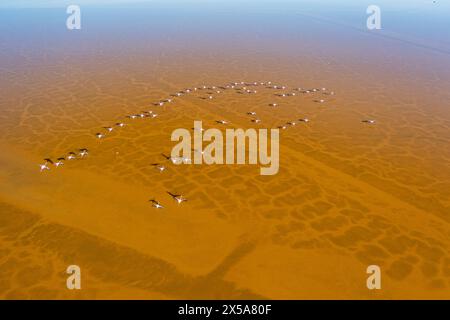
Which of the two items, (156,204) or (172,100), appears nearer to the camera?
(156,204)

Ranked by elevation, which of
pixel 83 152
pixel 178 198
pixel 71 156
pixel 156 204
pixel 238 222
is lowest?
pixel 238 222

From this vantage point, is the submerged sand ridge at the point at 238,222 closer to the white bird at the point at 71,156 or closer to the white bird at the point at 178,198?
the white bird at the point at 178,198

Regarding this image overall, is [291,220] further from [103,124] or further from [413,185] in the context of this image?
[103,124]

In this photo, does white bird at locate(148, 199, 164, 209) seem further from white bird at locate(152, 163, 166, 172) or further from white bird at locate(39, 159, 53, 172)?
white bird at locate(39, 159, 53, 172)

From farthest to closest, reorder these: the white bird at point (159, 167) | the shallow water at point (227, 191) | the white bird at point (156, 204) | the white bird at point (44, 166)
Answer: the white bird at point (159, 167) < the white bird at point (44, 166) < the white bird at point (156, 204) < the shallow water at point (227, 191)

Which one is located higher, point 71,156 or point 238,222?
point 71,156

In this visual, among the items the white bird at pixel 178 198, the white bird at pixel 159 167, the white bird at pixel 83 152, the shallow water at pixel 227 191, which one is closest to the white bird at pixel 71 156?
the white bird at pixel 83 152

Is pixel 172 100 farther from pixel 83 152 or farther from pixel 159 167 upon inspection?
pixel 159 167

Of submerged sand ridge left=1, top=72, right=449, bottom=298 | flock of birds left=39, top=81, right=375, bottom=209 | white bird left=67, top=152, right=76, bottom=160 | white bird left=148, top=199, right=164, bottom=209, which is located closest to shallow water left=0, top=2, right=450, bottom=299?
submerged sand ridge left=1, top=72, right=449, bottom=298

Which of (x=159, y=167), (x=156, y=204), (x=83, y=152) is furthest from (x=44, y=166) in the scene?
(x=156, y=204)
